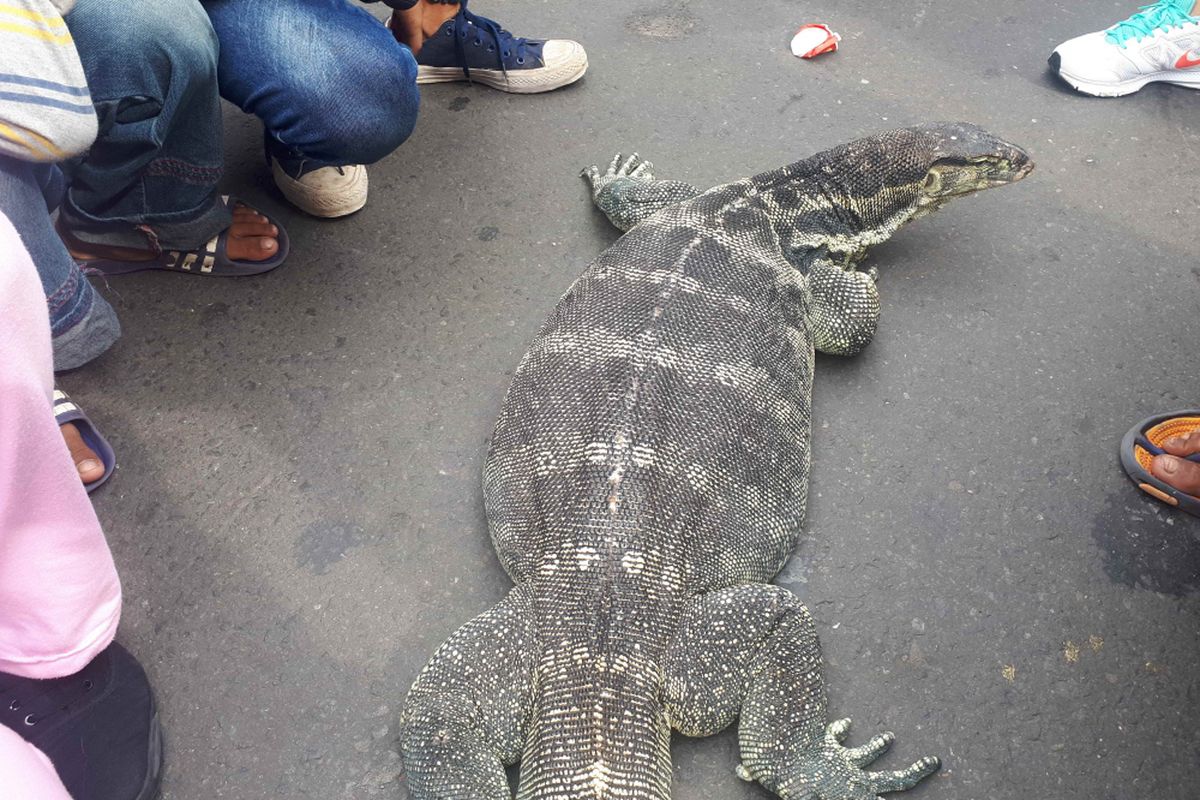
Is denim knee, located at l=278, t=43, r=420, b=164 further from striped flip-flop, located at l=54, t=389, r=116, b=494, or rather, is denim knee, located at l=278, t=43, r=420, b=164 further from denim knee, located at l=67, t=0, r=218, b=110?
striped flip-flop, located at l=54, t=389, r=116, b=494

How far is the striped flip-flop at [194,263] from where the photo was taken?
10.1ft

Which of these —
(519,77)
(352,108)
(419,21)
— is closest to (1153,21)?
(519,77)

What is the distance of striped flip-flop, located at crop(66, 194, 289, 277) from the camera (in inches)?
121

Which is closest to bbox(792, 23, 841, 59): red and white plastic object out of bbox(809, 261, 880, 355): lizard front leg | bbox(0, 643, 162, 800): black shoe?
bbox(809, 261, 880, 355): lizard front leg

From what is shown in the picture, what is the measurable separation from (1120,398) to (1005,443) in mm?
487

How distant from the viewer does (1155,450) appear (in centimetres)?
264

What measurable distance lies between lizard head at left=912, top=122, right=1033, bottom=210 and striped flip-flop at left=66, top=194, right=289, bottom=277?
242 centimetres

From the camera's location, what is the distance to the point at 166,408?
2.79 m

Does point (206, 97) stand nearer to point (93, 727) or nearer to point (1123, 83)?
point (93, 727)

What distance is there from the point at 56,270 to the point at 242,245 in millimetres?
731

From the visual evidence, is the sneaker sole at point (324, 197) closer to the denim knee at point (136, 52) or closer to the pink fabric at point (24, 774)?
the denim knee at point (136, 52)

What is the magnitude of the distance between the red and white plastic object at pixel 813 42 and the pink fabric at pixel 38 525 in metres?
3.64

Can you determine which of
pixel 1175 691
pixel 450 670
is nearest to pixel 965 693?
pixel 1175 691

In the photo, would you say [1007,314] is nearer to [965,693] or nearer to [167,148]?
[965,693]
